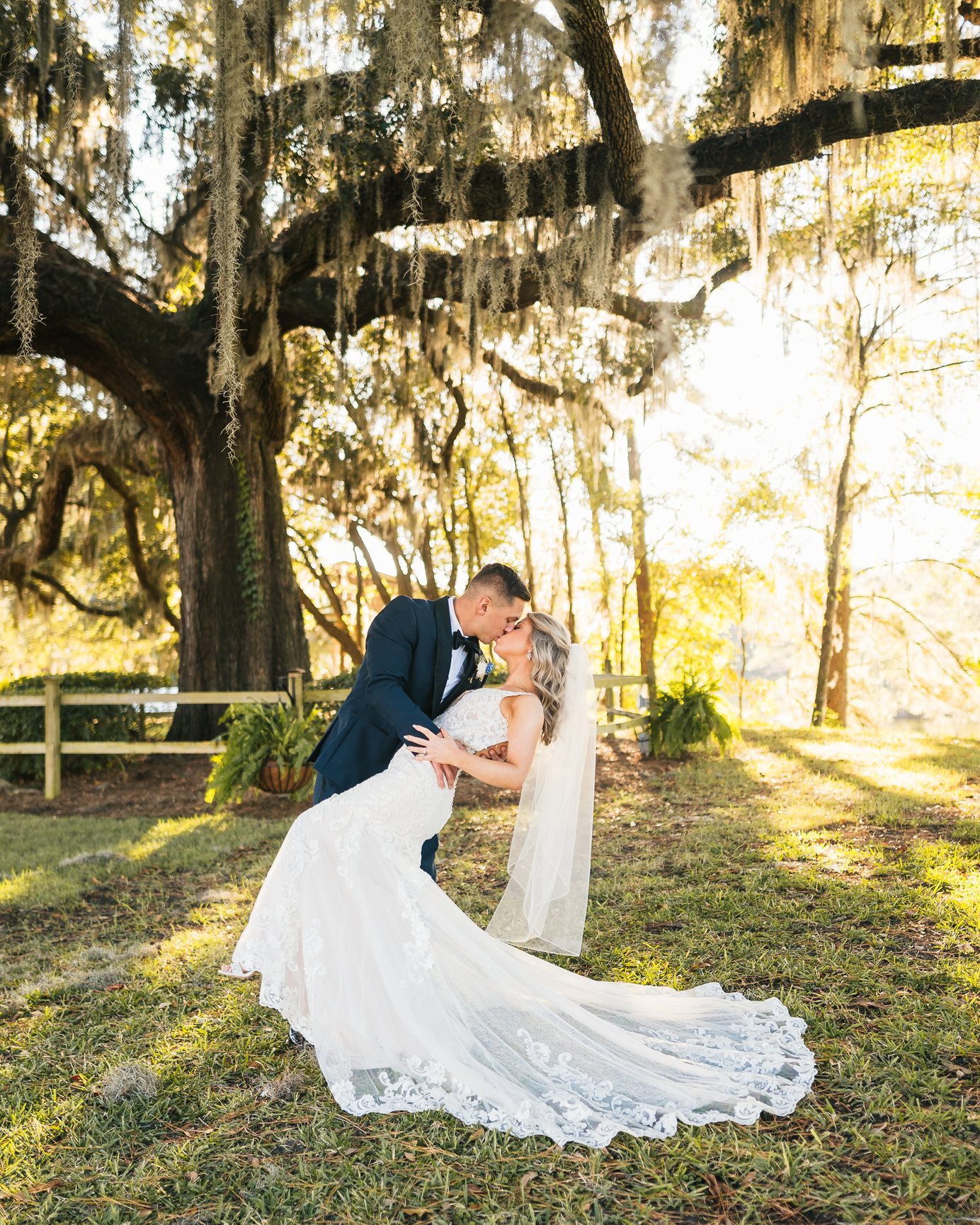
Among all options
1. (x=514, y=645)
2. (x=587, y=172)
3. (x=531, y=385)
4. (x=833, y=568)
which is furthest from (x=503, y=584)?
(x=833, y=568)

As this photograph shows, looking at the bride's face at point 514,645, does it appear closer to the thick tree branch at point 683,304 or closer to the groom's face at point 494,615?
the groom's face at point 494,615

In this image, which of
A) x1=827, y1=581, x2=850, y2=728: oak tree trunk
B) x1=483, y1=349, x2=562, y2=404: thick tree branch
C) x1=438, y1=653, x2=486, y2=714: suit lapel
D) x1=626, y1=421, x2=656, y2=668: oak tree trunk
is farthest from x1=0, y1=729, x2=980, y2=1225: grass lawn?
x1=827, y1=581, x2=850, y2=728: oak tree trunk

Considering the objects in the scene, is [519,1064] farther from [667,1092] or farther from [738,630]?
[738,630]

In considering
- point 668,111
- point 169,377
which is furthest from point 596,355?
point 169,377

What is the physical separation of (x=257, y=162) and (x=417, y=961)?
8.35 metres

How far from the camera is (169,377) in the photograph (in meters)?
9.28

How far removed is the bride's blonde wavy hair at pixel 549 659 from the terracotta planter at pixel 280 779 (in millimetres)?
4655

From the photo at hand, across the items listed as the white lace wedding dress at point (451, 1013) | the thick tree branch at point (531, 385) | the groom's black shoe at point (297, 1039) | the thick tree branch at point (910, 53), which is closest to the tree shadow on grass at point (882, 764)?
the white lace wedding dress at point (451, 1013)

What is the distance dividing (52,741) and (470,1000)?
7.12 metres

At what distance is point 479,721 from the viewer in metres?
3.37

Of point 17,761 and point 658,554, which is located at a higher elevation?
point 658,554

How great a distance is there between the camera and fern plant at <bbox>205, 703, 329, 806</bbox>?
297 inches

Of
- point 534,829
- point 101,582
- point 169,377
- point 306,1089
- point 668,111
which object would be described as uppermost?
point 668,111

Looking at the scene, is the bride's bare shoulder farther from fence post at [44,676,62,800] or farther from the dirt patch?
fence post at [44,676,62,800]
